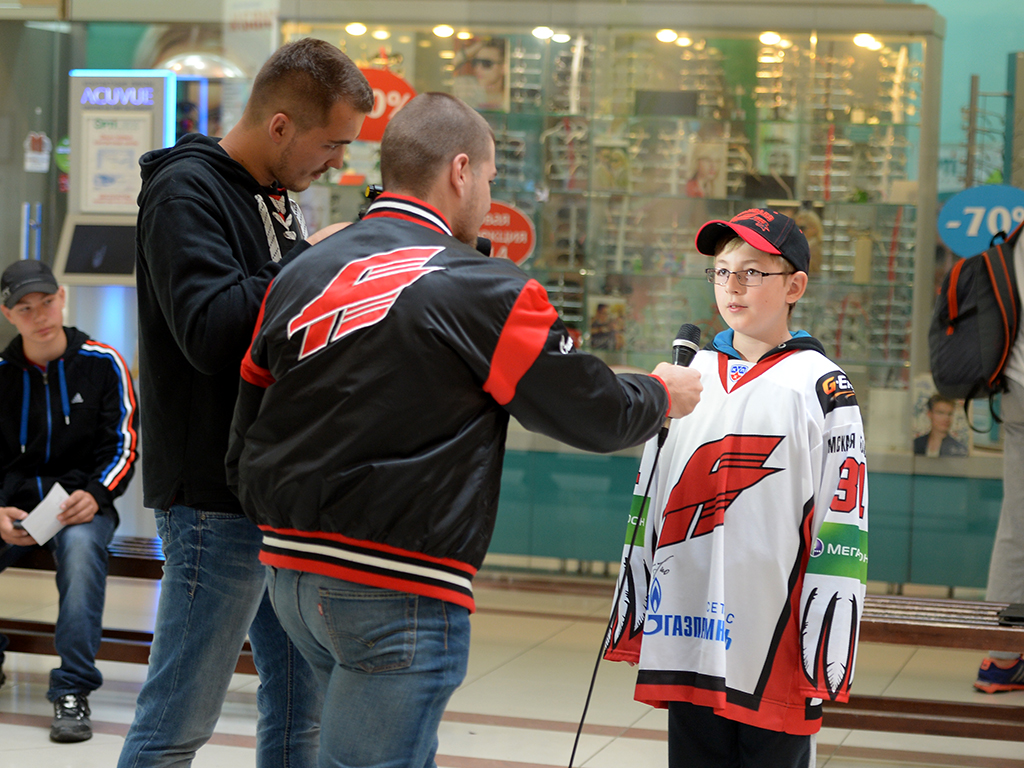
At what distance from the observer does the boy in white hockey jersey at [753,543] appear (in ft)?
6.86

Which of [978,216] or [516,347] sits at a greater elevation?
[978,216]

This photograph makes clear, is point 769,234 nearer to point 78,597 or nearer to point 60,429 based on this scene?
point 78,597

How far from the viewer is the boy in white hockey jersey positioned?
2.09 metres

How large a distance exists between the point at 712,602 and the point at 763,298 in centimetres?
63

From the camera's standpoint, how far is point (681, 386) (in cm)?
192

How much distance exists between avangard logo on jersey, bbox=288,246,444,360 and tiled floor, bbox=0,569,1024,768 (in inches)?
84.0

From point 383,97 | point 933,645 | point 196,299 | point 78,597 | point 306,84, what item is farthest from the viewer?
point 383,97

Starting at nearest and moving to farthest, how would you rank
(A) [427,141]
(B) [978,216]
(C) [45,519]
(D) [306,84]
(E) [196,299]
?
(A) [427,141], (E) [196,299], (D) [306,84], (C) [45,519], (B) [978,216]

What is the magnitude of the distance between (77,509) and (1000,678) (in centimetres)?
350

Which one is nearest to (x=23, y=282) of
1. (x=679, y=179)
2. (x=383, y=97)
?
(x=383, y=97)

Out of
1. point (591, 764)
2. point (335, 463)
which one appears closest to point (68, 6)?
point (591, 764)

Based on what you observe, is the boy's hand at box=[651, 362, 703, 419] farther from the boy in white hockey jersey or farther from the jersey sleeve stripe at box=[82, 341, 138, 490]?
the jersey sleeve stripe at box=[82, 341, 138, 490]

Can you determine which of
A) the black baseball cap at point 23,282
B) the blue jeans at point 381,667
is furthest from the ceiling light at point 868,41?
the blue jeans at point 381,667

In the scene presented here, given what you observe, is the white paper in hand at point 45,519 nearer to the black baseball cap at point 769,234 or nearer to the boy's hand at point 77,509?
the boy's hand at point 77,509
